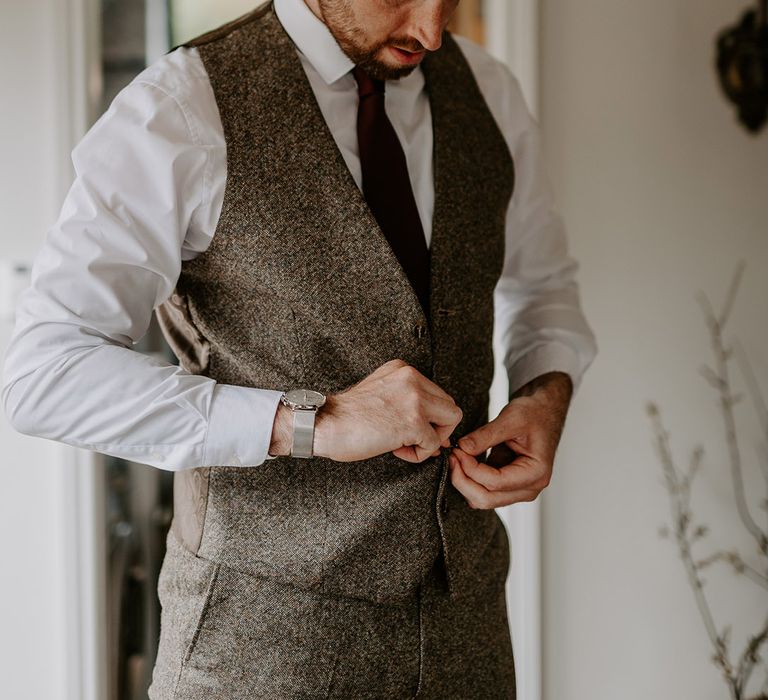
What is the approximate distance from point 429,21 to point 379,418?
0.47m

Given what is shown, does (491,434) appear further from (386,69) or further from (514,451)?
(386,69)

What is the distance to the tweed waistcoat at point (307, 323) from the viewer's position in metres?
0.99

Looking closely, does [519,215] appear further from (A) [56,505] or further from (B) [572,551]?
(A) [56,505]

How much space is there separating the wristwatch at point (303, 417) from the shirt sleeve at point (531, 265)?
0.45 meters

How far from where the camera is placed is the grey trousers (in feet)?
3.37

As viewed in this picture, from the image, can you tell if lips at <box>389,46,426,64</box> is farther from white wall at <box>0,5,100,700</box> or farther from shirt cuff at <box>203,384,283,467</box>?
white wall at <box>0,5,100,700</box>

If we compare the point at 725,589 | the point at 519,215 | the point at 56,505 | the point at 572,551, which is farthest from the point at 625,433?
the point at 56,505

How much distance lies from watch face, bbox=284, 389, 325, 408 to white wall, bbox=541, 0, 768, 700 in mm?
1061

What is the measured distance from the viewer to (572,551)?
193 centimetres

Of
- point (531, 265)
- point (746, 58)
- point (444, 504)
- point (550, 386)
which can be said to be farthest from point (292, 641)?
point (746, 58)

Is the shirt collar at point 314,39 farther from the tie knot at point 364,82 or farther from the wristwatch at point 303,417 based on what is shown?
the wristwatch at point 303,417

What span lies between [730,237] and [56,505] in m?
1.54

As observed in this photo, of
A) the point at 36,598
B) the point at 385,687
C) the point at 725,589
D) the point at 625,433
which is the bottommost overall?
the point at 725,589

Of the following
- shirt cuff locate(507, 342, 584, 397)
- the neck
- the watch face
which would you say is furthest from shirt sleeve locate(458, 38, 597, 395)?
the watch face
